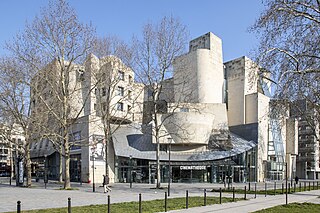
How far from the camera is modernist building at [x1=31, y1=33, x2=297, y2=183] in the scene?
45.7 m

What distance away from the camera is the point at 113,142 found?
53.9 metres

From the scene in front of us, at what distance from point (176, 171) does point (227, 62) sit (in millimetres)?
35406

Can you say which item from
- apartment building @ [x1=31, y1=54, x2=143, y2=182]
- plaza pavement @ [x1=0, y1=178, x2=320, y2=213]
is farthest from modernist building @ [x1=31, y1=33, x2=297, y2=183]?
plaza pavement @ [x1=0, y1=178, x2=320, y2=213]

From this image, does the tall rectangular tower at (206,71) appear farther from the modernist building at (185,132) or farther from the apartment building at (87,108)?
the apartment building at (87,108)

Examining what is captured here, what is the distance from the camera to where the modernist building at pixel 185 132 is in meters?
45.7

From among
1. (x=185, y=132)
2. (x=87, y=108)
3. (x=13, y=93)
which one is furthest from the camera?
(x=87, y=108)

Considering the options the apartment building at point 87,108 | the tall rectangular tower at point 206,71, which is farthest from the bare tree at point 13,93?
the tall rectangular tower at point 206,71

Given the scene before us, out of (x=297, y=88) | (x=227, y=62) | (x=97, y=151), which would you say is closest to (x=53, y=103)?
(x=97, y=151)

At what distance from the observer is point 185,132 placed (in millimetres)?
55312

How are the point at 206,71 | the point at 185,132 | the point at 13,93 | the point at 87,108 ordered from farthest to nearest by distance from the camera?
the point at 206,71, the point at 87,108, the point at 185,132, the point at 13,93

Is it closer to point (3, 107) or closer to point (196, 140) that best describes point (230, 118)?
point (196, 140)

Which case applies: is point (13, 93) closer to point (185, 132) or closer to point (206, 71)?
point (185, 132)

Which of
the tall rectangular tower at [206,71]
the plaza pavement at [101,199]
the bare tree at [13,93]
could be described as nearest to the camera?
the plaza pavement at [101,199]

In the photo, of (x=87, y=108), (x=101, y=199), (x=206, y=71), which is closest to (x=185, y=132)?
(x=206, y=71)
